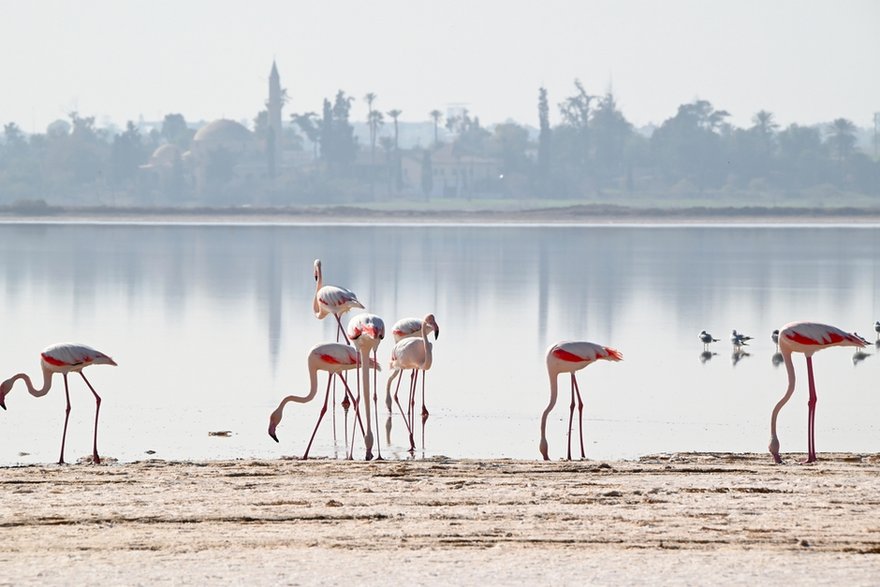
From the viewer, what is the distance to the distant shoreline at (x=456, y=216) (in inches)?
4476

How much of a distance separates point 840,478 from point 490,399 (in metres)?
6.75

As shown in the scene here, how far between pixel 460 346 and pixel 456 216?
3971 inches

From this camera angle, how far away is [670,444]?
13.6m

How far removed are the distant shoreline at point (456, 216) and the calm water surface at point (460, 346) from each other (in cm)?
6096

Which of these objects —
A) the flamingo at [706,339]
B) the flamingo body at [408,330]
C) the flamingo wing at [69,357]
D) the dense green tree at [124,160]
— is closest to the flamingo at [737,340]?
the flamingo at [706,339]

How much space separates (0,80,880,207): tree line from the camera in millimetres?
157500

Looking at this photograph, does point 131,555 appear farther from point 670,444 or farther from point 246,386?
point 246,386

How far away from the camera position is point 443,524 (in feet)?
28.5

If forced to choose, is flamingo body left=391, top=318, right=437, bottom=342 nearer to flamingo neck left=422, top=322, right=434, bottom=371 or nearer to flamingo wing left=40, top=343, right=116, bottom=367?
flamingo neck left=422, top=322, right=434, bottom=371

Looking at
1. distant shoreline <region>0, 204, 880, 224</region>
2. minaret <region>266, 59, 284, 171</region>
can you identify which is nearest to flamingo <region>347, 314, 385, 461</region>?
distant shoreline <region>0, 204, 880, 224</region>

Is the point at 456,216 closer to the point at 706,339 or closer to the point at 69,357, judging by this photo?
the point at 706,339

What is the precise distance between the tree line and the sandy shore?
138506 millimetres

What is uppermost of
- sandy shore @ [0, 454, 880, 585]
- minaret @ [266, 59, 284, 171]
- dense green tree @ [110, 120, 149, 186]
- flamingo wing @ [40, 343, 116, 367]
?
minaret @ [266, 59, 284, 171]

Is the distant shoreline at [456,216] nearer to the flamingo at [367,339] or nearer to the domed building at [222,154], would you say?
the domed building at [222,154]
